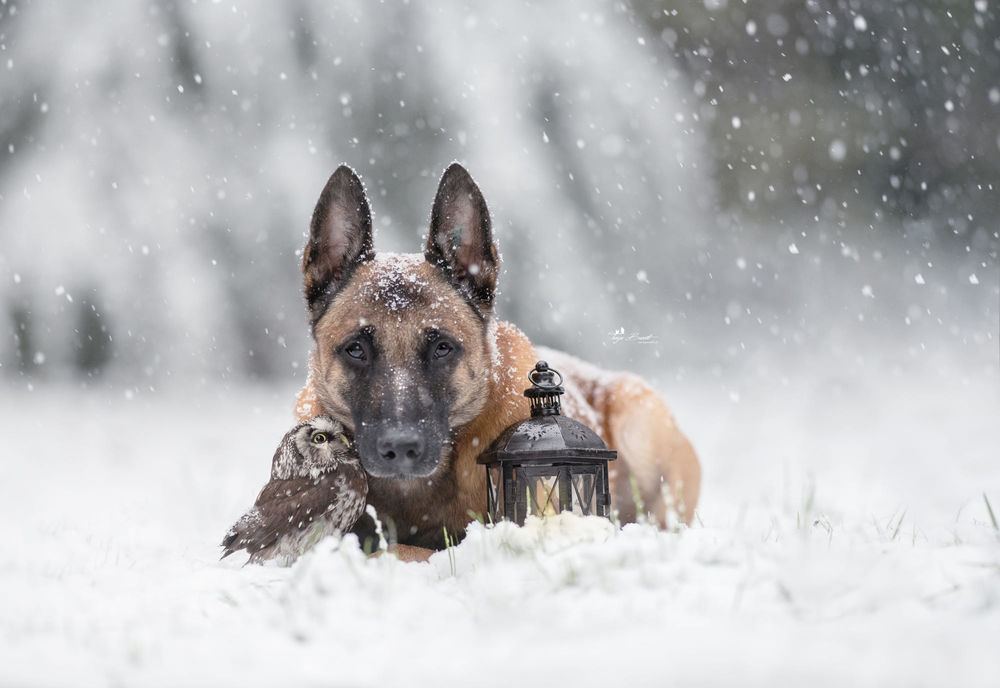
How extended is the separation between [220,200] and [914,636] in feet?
26.6

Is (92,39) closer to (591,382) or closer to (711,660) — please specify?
(591,382)

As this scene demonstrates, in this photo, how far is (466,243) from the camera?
3.90 meters

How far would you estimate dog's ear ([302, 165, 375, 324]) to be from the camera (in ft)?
12.5

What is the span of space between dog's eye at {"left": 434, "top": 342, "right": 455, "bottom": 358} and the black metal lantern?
0.43 metres

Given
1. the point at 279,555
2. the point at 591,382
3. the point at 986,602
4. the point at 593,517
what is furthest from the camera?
the point at 591,382

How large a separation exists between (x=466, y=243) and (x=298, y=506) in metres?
1.46

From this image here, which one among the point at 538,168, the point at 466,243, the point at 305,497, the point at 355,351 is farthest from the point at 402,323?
the point at 538,168

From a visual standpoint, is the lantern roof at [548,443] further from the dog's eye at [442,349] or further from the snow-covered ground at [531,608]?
the dog's eye at [442,349]

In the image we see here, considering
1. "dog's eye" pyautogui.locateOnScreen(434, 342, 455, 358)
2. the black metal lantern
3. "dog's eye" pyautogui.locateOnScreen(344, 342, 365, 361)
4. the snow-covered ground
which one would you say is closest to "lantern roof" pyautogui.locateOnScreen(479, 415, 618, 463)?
the black metal lantern

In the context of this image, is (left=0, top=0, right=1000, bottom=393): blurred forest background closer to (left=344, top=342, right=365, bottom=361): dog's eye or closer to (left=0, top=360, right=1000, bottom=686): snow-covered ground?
(left=0, top=360, right=1000, bottom=686): snow-covered ground

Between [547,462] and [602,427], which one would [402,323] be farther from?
[602,427]

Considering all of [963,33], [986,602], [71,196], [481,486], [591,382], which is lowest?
[986,602]

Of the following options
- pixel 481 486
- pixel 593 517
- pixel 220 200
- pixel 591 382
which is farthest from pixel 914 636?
pixel 220 200

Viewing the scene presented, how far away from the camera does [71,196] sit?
8008 millimetres
